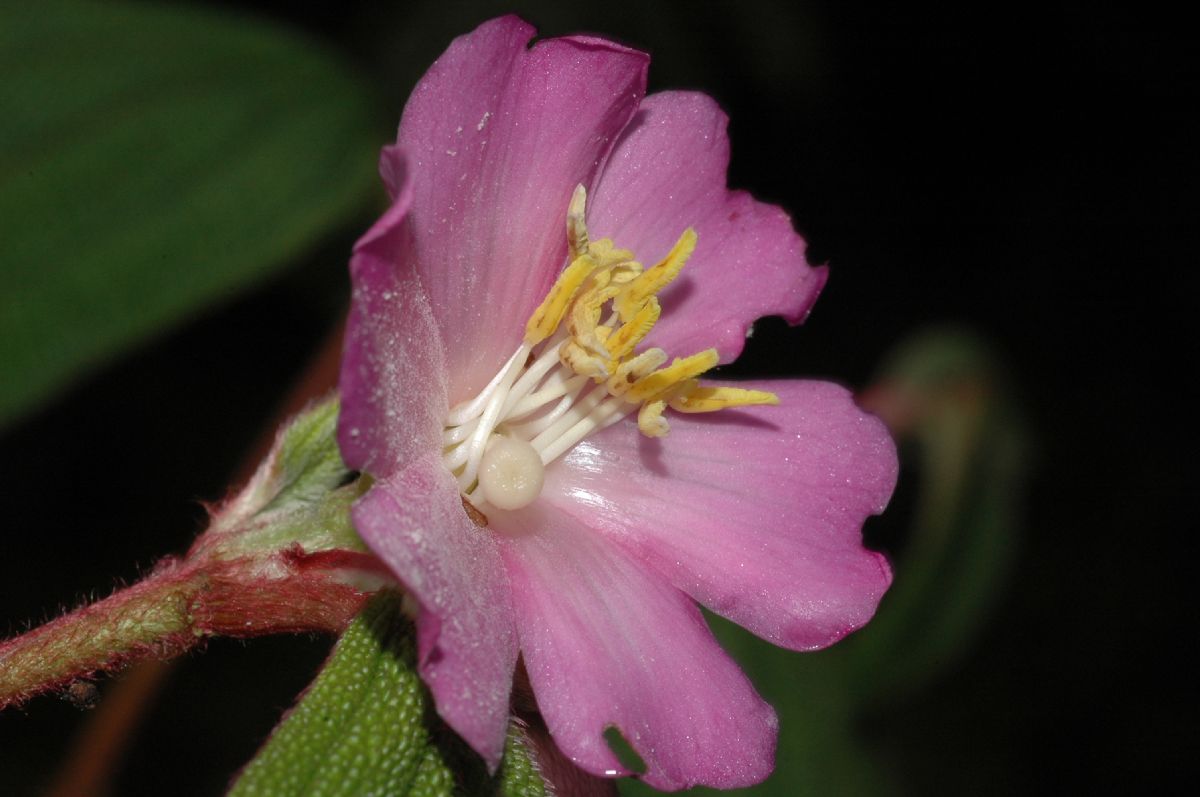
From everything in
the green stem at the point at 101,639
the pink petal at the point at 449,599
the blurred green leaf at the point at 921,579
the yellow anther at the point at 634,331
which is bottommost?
the blurred green leaf at the point at 921,579

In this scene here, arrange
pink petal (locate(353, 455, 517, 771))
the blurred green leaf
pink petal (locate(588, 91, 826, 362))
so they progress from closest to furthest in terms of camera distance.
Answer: pink petal (locate(353, 455, 517, 771)) < pink petal (locate(588, 91, 826, 362)) < the blurred green leaf

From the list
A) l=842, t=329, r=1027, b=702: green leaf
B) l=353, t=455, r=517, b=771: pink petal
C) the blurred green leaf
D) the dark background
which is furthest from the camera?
the dark background

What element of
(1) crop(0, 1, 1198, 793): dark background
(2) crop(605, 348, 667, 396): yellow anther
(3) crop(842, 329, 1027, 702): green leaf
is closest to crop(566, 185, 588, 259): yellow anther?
(2) crop(605, 348, 667, 396): yellow anther

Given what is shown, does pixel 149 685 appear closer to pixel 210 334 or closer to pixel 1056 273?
pixel 210 334

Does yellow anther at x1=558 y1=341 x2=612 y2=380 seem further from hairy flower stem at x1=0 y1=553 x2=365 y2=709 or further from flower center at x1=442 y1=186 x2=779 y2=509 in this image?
hairy flower stem at x1=0 y1=553 x2=365 y2=709

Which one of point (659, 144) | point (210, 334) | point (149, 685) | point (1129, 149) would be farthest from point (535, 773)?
point (1129, 149)

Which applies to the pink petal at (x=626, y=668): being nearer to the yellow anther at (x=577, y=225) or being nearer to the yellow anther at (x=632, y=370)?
the yellow anther at (x=632, y=370)

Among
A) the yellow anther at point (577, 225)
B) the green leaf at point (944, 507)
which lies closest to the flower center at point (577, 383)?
the yellow anther at point (577, 225)

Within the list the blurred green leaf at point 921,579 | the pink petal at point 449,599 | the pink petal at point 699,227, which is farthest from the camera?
the blurred green leaf at point 921,579
